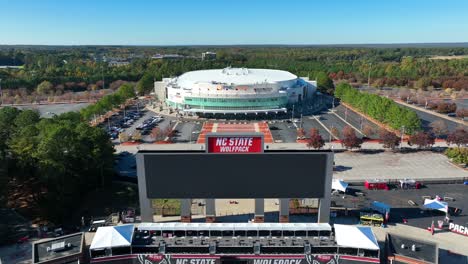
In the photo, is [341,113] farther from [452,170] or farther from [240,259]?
[240,259]

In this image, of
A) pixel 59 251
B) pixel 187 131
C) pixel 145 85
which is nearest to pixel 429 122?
pixel 187 131

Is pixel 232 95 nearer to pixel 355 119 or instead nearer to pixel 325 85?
pixel 355 119

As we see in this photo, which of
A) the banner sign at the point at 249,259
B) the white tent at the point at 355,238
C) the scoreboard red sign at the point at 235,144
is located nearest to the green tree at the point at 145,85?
the scoreboard red sign at the point at 235,144

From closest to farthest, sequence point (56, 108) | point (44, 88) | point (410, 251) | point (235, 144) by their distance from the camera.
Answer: point (410, 251) < point (235, 144) < point (56, 108) < point (44, 88)

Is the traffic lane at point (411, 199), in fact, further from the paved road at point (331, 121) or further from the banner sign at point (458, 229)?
the paved road at point (331, 121)

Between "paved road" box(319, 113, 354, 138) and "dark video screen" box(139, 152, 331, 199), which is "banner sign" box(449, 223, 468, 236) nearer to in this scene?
"dark video screen" box(139, 152, 331, 199)
